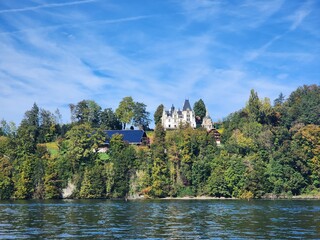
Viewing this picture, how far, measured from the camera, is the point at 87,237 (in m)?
Answer: 34.4

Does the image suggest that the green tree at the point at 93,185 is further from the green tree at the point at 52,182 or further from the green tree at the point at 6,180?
the green tree at the point at 6,180

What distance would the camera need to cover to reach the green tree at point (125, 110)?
17462 centimetres

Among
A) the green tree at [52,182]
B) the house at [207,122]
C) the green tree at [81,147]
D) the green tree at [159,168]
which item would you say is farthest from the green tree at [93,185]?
the house at [207,122]

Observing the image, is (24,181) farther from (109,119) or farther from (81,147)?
(109,119)

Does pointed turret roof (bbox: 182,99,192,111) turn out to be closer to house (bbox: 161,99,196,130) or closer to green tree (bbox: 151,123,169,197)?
house (bbox: 161,99,196,130)

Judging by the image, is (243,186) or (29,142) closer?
(243,186)

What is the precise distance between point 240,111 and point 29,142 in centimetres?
7115

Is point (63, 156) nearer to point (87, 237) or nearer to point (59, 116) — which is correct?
point (59, 116)

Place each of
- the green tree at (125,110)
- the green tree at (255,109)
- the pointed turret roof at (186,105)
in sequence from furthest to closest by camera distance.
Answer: the pointed turret roof at (186,105) → the green tree at (125,110) → the green tree at (255,109)

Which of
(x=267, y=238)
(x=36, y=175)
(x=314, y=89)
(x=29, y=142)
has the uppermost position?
(x=314, y=89)

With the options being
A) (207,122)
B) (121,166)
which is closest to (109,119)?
(207,122)

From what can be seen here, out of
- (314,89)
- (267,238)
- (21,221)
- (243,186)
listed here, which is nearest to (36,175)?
(243,186)

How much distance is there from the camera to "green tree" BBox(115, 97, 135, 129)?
573 ft

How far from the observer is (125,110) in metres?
176
